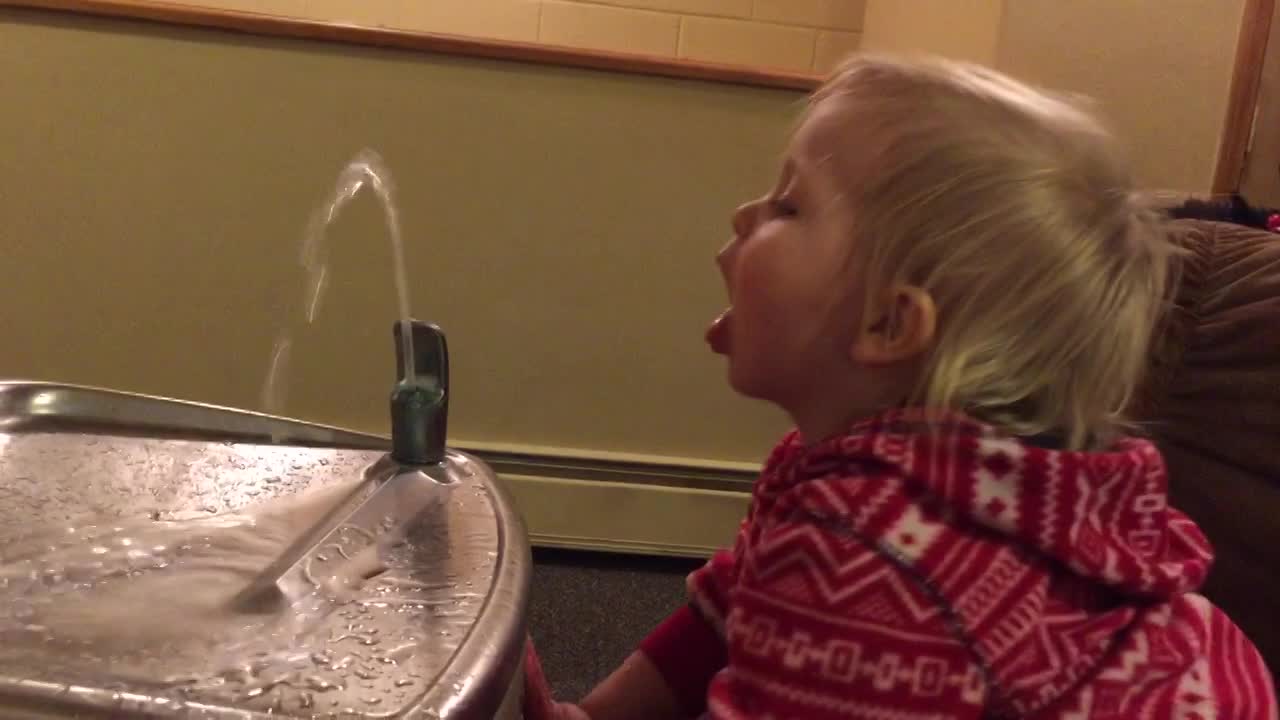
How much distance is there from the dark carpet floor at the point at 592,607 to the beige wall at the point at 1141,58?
0.89 m

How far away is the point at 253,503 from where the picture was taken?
74 cm

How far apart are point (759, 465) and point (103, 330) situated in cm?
101

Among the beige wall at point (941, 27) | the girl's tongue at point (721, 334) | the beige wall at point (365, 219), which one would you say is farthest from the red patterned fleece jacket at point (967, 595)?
the beige wall at point (365, 219)

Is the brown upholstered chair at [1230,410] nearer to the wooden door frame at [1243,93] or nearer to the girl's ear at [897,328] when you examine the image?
the girl's ear at [897,328]

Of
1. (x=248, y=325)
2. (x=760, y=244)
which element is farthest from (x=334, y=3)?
(x=760, y=244)

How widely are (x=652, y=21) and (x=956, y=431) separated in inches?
75.5

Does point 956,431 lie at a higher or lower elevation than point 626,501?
higher

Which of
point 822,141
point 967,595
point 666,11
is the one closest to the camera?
point 967,595

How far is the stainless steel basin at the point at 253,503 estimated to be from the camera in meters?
0.46

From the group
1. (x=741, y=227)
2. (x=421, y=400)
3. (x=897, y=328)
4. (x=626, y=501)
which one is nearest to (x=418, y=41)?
(x=626, y=501)

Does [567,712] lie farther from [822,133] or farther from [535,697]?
[822,133]

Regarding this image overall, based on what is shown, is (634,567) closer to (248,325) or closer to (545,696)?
(248,325)

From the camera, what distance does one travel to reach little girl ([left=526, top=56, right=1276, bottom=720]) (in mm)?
516

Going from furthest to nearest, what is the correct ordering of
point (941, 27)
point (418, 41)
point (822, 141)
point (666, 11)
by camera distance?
point (666, 11) < point (941, 27) < point (418, 41) < point (822, 141)
